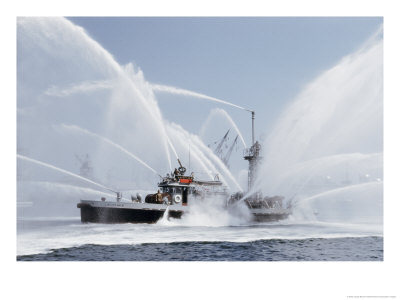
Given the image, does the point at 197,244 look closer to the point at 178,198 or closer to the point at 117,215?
the point at 117,215

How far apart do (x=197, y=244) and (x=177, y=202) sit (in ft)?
20.8

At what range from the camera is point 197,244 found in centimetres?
1244

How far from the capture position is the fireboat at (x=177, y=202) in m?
17.5

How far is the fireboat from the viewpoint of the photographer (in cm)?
1755

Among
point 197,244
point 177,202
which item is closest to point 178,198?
point 177,202

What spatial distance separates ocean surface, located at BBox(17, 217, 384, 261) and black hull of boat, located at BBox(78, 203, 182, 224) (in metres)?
2.24

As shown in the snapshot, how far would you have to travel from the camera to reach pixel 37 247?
1151 cm

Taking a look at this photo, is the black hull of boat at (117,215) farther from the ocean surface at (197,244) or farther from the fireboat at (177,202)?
the ocean surface at (197,244)

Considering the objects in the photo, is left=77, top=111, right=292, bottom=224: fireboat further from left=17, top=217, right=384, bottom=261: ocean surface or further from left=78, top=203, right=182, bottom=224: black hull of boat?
left=17, top=217, right=384, bottom=261: ocean surface

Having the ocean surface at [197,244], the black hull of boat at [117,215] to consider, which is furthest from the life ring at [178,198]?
the ocean surface at [197,244]

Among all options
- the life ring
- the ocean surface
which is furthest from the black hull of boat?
the ocean surface

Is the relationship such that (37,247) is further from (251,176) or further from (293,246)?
(251,176)
